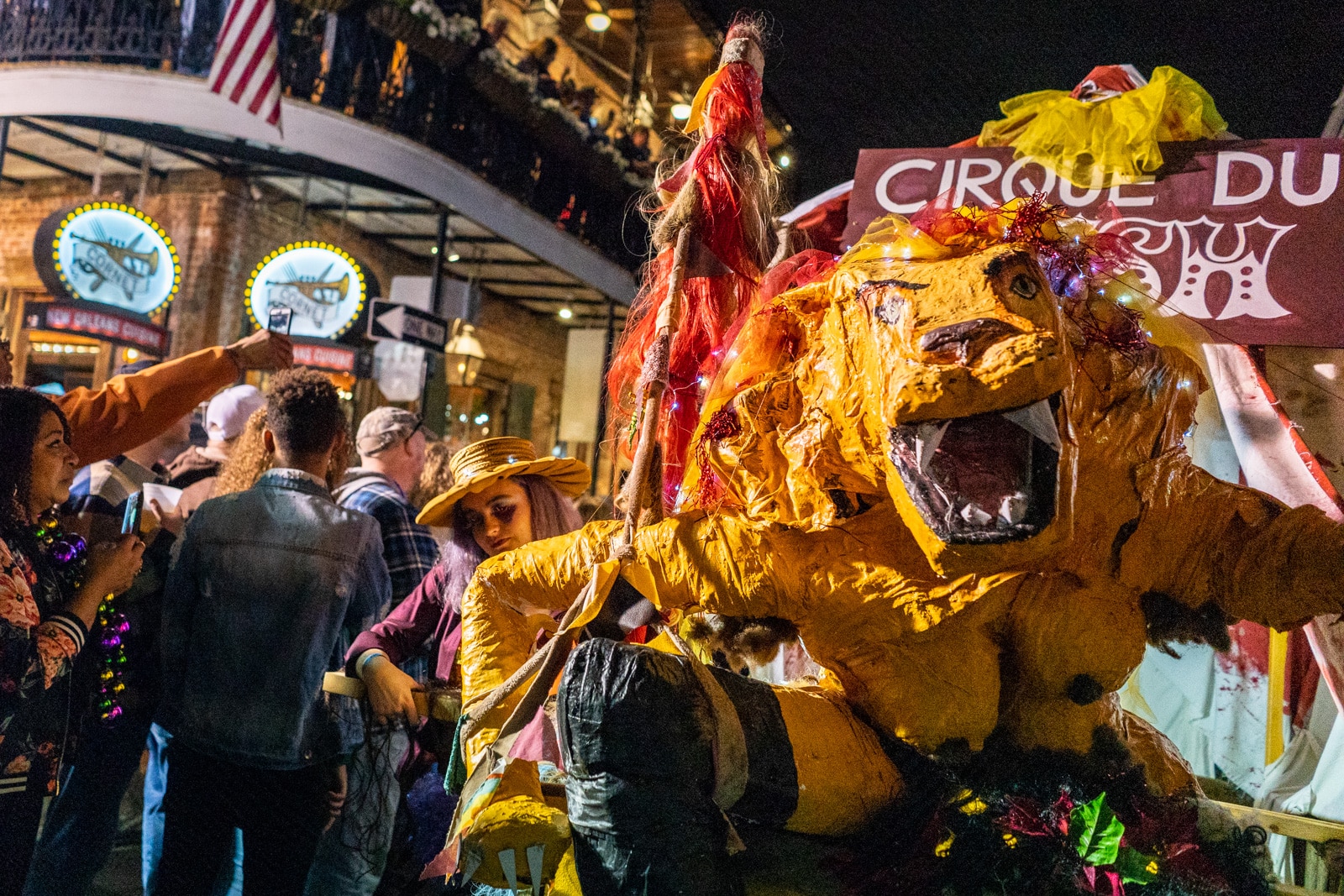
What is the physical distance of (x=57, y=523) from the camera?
255 cm

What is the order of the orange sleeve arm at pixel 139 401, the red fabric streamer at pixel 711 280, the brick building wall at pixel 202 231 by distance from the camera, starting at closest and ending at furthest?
1. the red fabric streamer at pixel 711 280
2. the orange sleeve arm at pixel 139 401
3. the brick building wall at pixel 202 231

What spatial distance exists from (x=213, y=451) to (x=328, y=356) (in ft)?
18.1

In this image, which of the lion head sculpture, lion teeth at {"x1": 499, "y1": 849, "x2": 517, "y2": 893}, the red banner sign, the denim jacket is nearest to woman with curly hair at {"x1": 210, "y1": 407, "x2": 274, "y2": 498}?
the denim jacket

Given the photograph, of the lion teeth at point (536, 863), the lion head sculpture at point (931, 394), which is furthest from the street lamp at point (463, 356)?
the lion teeth at point (536, 863)

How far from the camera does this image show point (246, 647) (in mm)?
2729

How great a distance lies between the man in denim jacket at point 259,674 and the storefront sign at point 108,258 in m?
6.56

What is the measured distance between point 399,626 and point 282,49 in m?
→ 8.05

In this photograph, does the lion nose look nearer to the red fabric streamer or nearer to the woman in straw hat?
the red fabric streamer

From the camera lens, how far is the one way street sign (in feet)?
24.1

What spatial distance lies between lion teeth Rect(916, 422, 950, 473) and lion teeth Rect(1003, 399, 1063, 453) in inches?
3.6

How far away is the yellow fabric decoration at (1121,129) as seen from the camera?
8.02 ft

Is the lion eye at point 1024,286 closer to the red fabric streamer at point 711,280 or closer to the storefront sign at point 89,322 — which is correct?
the red fabric streamer at point 711,280

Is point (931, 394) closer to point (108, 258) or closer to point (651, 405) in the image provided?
point (651, 405)

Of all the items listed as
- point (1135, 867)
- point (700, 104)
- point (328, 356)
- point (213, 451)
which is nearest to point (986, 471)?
point (1135, 867)
